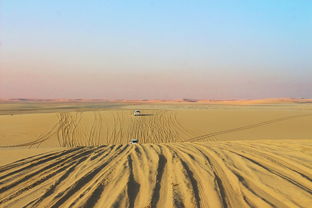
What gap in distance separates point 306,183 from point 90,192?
13.7 feet

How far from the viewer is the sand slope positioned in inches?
178

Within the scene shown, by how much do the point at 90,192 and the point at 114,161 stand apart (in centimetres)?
231

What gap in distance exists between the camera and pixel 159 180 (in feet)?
18.2

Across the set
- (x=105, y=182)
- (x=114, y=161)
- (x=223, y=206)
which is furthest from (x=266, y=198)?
(x=114, y=161)

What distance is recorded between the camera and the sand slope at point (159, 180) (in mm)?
4520

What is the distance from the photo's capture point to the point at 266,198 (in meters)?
4.61

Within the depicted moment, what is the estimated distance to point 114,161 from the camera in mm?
7207

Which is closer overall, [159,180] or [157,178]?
[159,180]

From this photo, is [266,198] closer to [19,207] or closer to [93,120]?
[19,207]

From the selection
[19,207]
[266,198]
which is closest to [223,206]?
[266,198]

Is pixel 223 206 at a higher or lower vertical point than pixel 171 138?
higher

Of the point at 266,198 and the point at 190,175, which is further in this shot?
the point at 190,175

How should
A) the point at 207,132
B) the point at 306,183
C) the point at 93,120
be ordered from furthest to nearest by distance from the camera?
the point at 93,120, the point at 207,132, the point at 306,183

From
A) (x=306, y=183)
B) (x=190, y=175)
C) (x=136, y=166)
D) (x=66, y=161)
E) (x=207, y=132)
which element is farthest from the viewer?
(x=207, y=132)
